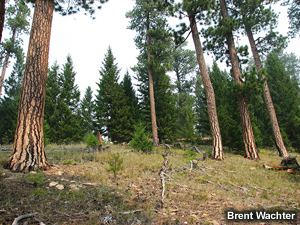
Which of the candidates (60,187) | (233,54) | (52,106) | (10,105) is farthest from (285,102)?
(10,105)

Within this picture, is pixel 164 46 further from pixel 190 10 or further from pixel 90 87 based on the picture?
pixel 90 87

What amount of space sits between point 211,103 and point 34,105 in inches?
311

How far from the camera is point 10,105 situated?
20453mm

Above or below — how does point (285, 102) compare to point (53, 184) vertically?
above

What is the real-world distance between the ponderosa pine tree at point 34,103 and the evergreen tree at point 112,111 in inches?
563

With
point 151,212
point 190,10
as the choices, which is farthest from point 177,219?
point 190,10

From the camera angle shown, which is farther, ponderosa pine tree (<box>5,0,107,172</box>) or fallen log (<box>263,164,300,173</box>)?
fallen log (<box>263,164,300,173</box>)

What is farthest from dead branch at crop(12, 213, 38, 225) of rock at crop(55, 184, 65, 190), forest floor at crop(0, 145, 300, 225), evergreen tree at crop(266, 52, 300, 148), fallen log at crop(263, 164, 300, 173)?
evergreen tree at crop(266, 52, 300, 148)

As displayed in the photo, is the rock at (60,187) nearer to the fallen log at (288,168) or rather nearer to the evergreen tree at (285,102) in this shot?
the fallen log at (288,168)

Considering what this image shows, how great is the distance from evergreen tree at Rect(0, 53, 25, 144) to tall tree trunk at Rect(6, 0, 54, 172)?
55.5 ft

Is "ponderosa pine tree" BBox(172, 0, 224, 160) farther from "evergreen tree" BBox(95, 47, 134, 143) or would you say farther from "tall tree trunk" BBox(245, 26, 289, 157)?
"evergreen tree" BBox(95, 47, 134, 143)

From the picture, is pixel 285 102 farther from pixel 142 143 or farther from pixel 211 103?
pixel 142 143

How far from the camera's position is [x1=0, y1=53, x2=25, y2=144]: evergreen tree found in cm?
1886

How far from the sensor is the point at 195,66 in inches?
1059
